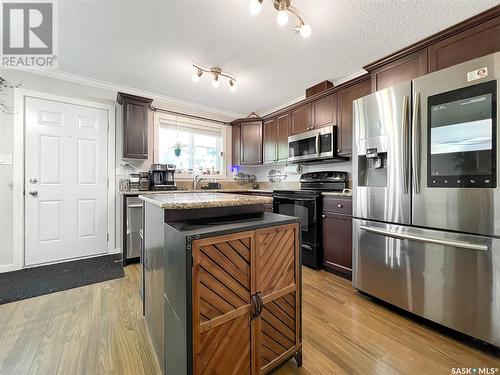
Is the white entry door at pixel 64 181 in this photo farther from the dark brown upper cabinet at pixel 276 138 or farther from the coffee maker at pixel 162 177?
the dark brown upper cabinet at pixel 276 138

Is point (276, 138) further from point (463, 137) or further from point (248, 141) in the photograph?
point (463, 137)

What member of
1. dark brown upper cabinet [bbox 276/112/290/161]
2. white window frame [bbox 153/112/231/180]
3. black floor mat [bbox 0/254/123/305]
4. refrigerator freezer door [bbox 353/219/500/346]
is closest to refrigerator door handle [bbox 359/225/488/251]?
refrigerator freezer door [bbox 353/219/500/346]

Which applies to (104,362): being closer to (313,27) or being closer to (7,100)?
(313,27)

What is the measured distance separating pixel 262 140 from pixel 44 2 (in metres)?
3.26

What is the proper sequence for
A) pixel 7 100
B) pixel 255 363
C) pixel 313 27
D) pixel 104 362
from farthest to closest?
1. pixel 7 100
2. pixel 313 27
3. pixel 104 362
4. pixel 255 363

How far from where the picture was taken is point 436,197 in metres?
1.63

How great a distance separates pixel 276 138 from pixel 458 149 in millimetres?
2769

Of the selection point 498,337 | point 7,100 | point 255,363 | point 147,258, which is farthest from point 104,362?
point 7,100

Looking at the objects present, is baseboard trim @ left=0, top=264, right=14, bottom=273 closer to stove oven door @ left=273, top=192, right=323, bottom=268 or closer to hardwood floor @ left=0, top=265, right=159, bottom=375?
hardwood floor @ left=0, top=265, right=159, bottom=375

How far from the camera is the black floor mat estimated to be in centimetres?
222

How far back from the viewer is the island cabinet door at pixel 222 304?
0.94 m

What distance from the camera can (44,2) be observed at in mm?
1839

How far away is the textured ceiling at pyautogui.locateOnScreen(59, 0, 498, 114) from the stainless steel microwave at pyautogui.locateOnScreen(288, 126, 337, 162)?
2.57 ft

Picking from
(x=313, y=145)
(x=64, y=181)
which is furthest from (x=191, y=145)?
(x=313, y=145)
